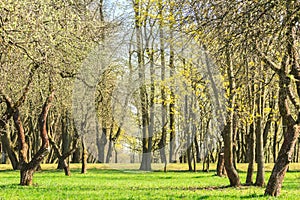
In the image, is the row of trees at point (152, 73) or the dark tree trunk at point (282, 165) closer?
the row of trees at point (152, 73)

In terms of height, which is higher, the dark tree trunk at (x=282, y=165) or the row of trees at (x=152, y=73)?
the row of trees at (x=152, y=73)

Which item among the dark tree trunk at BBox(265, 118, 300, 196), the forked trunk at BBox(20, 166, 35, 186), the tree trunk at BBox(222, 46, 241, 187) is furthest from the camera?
the tree trunk at BBox(222, 46, 241, 187)

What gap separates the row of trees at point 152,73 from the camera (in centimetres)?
959

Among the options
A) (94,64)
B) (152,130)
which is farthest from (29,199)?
(152,130)

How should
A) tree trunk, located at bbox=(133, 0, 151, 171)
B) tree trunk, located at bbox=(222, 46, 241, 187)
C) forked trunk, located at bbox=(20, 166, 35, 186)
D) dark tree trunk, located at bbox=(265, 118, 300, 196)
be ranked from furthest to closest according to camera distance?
tree trunk, located at bbox=(133, 0, 151, 171) → tree trunk, located at bbox=(222, 46, 241, 187) → forked trunk, located at bbox=(20, 166, 35, 186) → dark tree trunk, located at bbox=(265, 118, 300, 196)

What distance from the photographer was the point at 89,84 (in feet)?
82.0

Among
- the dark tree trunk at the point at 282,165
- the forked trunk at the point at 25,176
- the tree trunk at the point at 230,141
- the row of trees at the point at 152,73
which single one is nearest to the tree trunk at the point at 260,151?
the row of trees at the point at 152,73

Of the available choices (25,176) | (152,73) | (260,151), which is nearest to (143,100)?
(152,73)

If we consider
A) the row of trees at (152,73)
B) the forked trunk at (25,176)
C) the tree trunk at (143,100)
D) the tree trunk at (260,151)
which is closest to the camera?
the row of trees at (152,73)

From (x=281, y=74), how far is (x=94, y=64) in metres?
12.9

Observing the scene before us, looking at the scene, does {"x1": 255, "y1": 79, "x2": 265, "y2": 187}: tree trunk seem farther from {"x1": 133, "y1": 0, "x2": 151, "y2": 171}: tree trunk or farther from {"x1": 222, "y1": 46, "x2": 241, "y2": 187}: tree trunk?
{"x1": 133, "y1": 0, "x2": 151, "y2": 171}: tree trunk

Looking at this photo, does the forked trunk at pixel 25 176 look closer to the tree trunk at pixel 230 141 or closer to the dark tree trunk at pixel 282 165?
the tree trunk at pixel 230 141

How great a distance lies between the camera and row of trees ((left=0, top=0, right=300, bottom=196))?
9586 millimetres

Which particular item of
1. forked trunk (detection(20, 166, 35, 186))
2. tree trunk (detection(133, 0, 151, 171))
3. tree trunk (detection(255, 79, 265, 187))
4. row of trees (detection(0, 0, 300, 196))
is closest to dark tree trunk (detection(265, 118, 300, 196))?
row of trees (detection(0, 0, 300, 196))
